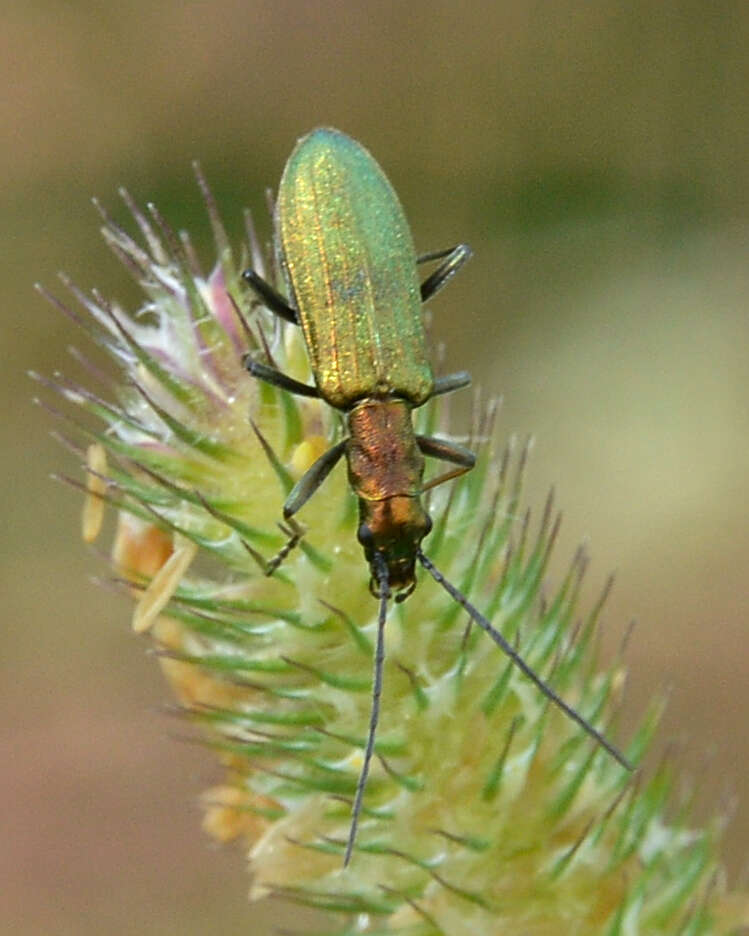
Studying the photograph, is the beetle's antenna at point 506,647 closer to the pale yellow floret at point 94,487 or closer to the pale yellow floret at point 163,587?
the pale yellow floret at point 163,587

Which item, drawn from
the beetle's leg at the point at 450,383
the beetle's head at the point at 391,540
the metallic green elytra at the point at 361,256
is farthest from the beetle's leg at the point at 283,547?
the beetle's leg at the point at 450,383

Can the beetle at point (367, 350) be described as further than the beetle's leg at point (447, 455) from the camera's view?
No

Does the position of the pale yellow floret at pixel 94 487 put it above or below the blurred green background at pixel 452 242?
below

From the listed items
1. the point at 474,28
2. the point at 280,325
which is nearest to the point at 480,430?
the point at 280,325

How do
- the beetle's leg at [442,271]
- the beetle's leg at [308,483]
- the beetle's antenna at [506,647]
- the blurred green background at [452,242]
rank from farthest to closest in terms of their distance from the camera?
the blurred green background at [452,242], the beetle's leg at [442,271], the beetle's antenna at [506,647], the beetle's leg at [308,483]

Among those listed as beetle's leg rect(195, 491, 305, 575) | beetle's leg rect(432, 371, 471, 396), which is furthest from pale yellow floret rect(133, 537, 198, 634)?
beetle's leg rect(432, 371, 471, 396)

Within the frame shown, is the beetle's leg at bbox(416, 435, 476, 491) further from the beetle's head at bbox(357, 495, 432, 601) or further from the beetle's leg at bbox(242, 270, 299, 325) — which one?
the beetle's leg at bbox(242, 270, 299, 325)

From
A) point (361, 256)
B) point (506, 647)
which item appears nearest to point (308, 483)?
point (506, 647)
